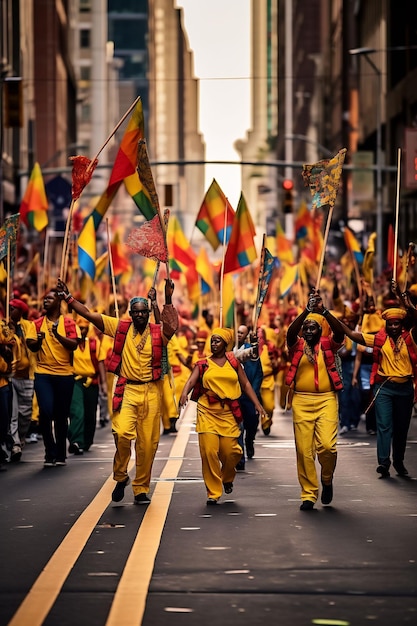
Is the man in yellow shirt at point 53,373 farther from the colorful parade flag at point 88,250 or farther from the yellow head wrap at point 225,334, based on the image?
the colorful parade flag at point 88,250

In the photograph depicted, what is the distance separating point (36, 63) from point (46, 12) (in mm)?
4219

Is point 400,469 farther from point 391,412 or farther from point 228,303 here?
point 228,303

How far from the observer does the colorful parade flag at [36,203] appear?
3066 cm

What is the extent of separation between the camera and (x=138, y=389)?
1314cm

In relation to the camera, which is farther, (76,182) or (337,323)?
(76,182)

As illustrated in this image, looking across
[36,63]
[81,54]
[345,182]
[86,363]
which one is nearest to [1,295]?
[86,363]

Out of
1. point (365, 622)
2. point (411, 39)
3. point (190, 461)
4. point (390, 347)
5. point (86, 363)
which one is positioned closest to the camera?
point (365, 622)

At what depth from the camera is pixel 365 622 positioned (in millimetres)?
7918

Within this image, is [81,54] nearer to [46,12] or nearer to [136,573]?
[46,12]

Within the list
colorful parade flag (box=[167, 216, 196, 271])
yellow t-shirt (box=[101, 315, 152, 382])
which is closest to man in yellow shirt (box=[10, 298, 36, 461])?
yellow t-shirt (box=[101, 315, 152, 382])

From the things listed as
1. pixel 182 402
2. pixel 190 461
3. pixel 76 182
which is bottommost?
pixel 190 461

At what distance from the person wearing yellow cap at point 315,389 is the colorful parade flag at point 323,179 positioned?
110 inches

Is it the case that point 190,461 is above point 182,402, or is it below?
below

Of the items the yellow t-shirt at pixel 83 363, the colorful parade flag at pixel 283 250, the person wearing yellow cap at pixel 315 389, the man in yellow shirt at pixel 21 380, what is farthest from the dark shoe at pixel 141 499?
the colorful parade flag at pixel 283 250
